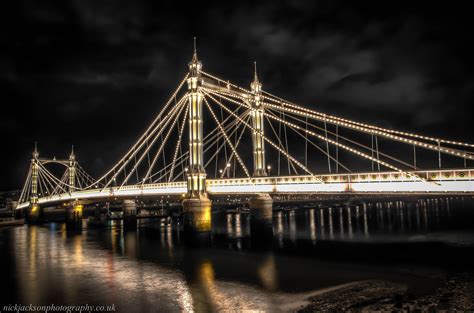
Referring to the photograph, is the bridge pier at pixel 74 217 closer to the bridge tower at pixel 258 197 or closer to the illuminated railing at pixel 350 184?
the illuminated railing at pixel 350 184

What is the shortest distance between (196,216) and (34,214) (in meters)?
71.8

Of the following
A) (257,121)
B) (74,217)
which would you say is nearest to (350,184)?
(257,121)

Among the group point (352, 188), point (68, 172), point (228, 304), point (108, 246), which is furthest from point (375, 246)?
point (68, 172)

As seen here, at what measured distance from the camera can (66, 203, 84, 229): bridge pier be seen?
72831 millimetres

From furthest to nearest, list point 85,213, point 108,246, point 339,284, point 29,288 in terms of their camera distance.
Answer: point 85,213 < point 108,246 < point 29,288 < point 339,284

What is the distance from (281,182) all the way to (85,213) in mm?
110345

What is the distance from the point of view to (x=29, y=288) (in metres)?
23.8

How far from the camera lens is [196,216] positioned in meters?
36.2

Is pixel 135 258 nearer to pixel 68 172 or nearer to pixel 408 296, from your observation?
pixel 408 296

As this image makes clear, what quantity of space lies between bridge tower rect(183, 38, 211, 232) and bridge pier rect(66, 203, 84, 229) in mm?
45027

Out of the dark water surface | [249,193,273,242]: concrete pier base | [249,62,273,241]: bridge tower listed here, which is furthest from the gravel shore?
[249,193,273,242]: concrete pier base

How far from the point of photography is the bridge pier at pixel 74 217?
72831 mm

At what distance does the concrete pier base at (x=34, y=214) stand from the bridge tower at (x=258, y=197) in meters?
68.9

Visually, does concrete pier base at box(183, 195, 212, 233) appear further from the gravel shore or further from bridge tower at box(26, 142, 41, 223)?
bridge tower at box(26, 142, 41, 223)
